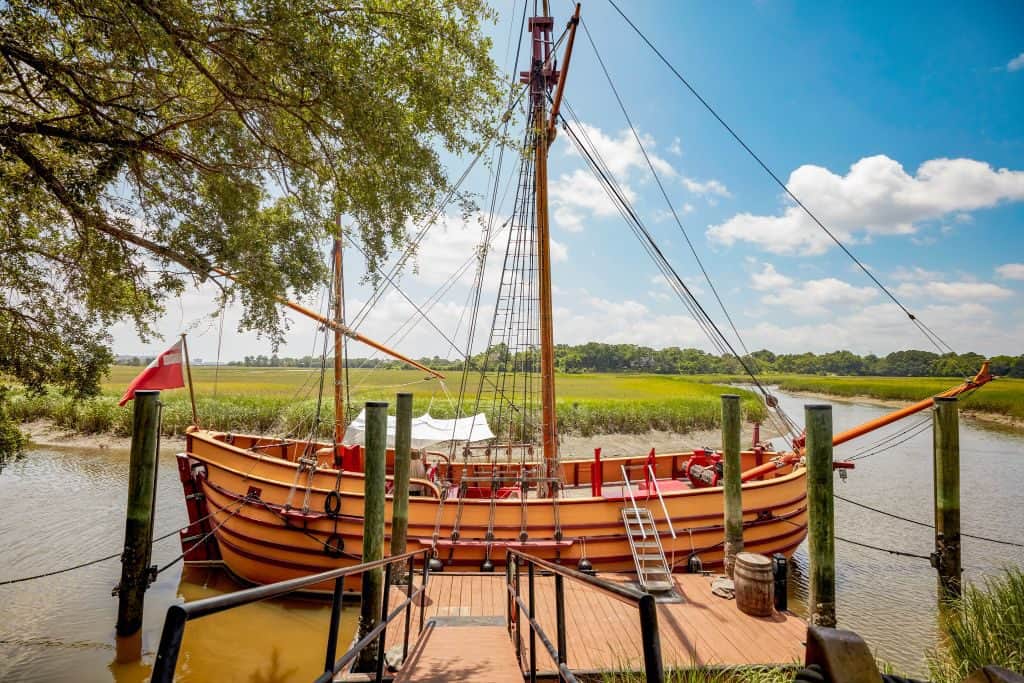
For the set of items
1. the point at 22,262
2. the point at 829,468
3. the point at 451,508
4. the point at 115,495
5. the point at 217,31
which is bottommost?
the point at 115,495

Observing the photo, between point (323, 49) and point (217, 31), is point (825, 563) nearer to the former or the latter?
point (323, 49)

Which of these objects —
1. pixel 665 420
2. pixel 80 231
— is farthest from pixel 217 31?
pixel 665 420

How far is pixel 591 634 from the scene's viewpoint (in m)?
5.37

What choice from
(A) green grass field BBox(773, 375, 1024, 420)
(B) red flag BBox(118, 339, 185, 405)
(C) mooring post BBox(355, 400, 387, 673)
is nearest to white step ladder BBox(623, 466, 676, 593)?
(C) mooring post BBox(355, 400, 387, 673)

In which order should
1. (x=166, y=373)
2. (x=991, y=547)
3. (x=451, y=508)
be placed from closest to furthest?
(x=451, y=508) → (x=166, y=373) → (x=991, y=547)

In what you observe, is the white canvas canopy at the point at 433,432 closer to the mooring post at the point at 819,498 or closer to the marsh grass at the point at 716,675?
the mooring post at the point at 819,498

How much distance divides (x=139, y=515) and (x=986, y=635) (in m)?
10.3

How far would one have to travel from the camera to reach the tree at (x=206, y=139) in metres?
4.49

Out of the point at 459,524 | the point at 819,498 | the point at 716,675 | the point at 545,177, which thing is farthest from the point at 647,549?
the point at 545,177

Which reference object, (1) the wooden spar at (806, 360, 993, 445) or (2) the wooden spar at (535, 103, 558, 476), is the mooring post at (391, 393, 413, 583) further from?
(1) the wooden spar at (806, 360, 993, 445)

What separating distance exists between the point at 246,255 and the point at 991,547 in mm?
16207

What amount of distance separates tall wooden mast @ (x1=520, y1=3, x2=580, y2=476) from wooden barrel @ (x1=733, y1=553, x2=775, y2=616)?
372 cm

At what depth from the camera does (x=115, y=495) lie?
13328 millimetres

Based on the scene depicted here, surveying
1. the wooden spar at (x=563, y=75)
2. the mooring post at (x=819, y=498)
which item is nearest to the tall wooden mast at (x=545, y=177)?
the wooden spar at (x=563, y=75)
